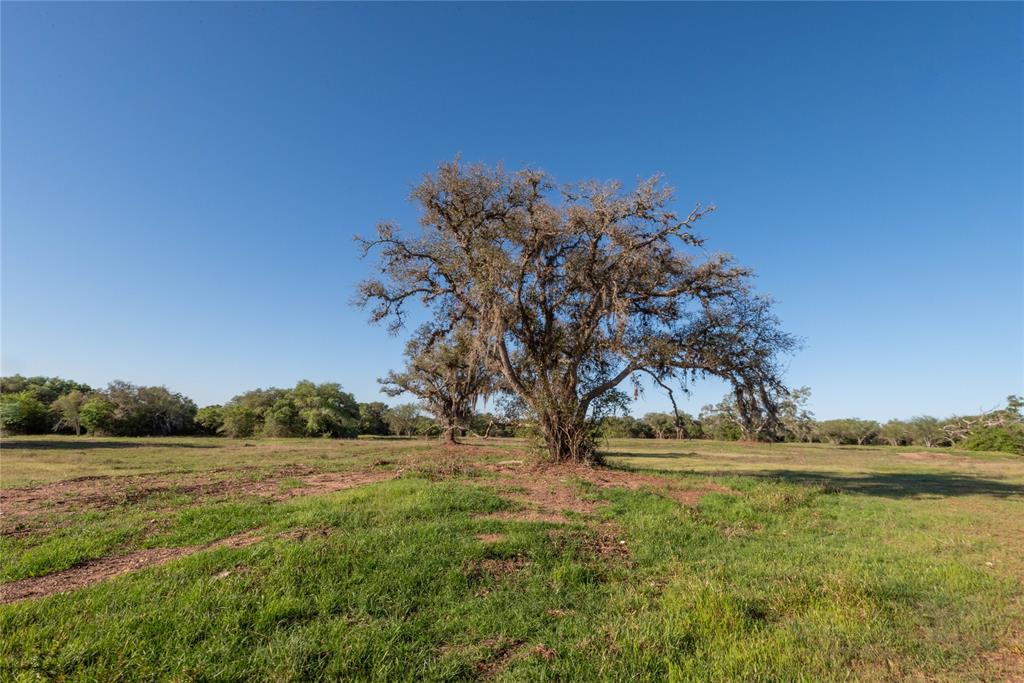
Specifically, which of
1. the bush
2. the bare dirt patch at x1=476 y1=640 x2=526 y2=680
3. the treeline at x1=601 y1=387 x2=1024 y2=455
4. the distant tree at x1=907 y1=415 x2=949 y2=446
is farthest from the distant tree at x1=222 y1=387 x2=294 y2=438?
the distant tree at x1=907 y1=415 x2=949 y2=446

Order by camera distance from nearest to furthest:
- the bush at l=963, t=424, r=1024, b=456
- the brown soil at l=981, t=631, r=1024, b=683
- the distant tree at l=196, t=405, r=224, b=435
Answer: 1. the brown soil at l=981, t=631, r=1024, b=683
2. the bush at l=963, t=424, r=1024, b=456
3. the distant tree at l=196, t=405, r=224, b=435

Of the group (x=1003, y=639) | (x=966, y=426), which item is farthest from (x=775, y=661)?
(x=966, y=426)

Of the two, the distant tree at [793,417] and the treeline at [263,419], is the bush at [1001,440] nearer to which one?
the treeline at [263,419]

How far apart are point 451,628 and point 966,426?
554 inches

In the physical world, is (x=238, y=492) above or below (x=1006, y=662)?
above

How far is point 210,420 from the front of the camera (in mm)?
73000

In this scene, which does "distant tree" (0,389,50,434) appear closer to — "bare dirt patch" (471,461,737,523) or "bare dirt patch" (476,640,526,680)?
"bare dirt patch" (471,461,737,523)

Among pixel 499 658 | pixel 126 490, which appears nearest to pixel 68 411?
pixel 126 490

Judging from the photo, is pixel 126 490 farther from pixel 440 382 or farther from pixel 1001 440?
pixel 1001 440

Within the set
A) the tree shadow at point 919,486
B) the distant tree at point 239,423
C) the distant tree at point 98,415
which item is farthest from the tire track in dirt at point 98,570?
the distant tree at point 98,415

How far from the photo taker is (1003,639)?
15.3 ft

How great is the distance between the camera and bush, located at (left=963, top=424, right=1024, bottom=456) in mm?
47344

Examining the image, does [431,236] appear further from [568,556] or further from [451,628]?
[451,628]

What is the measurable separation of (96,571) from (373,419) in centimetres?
9161
